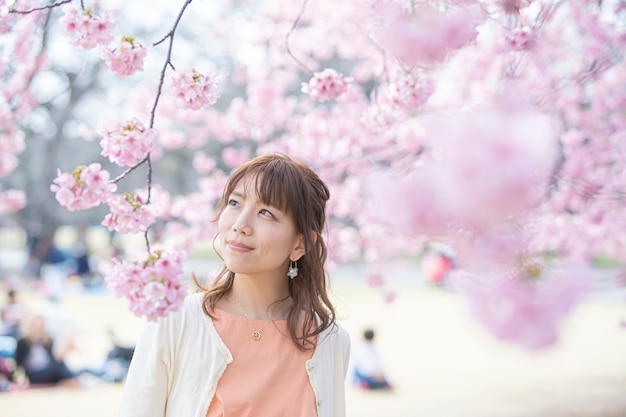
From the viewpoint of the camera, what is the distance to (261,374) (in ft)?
4.88

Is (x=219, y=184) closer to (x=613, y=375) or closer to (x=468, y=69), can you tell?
(x=468, y=69)

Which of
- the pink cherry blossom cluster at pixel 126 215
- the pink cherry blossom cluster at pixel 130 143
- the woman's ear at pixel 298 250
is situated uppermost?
the pink cherry blossom cluster at pixel 130 143

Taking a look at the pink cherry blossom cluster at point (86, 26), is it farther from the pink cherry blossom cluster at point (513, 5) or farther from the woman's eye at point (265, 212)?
the pink cherry blossom cluster at point (513, 5)

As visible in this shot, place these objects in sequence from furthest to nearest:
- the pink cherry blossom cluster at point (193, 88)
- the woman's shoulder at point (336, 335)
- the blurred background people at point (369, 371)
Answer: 1. the blurred background people at point (369, 371)
2. the pink cherry blossom cluster at point (193, 88)
3. the woman's shoulder at point (336, 335)

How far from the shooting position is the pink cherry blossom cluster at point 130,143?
5.68ft

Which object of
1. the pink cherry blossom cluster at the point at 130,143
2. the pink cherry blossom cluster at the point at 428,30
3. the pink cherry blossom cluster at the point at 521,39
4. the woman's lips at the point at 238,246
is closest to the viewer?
the woman's lips at the point at 238,246

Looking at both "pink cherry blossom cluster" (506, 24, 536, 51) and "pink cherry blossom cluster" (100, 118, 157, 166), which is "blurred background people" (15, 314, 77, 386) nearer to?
"pink cherry blossom cluster" (100, 118, 157, 166)

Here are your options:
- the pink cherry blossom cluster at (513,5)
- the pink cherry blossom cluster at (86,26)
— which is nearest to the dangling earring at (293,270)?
the pink cherry blossom cluster at (86,26)

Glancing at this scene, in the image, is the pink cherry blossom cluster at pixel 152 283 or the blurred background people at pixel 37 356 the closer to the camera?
the pink cherry blossom cluster at pixel 152 283

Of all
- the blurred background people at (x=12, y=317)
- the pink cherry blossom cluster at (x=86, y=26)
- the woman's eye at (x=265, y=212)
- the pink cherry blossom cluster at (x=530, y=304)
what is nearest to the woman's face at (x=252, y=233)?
the woman's eye at (x=265, y=212)

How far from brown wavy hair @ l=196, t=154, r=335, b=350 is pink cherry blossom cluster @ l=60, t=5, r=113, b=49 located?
62 centimetres

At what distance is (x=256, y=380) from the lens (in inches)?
58.1

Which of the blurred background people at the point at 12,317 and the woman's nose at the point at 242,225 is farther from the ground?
the woman's nose at the point at 242,225

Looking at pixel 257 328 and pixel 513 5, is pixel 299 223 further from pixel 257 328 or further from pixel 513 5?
pixel 513 5
